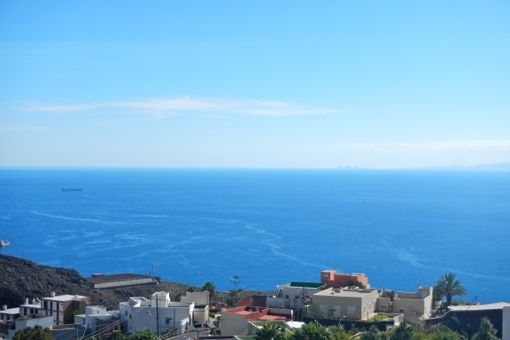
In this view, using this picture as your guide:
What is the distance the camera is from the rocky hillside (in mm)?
50875

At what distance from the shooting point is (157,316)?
33.7 meters

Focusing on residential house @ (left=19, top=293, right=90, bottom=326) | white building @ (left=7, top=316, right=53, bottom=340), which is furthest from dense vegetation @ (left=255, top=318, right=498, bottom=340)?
residential house @ (left=19, top=293, right=90, bottom=326)

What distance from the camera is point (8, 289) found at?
51406mm

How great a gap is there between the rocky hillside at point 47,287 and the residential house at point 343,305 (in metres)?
17.2

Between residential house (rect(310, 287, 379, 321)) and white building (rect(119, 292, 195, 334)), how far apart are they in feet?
19.9

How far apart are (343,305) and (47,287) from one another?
30.4 m

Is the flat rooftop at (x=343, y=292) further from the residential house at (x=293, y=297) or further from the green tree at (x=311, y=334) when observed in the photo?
the green tree at (x=311, y=334)

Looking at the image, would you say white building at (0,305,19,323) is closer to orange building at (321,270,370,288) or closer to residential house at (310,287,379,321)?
orange building at (321,270,370,288)

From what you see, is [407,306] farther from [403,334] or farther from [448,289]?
[403,334]

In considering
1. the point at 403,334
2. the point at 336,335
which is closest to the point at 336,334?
the point at 336,335

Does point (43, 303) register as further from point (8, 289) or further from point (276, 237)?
point (276, 237)

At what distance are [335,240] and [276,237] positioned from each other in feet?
31.6

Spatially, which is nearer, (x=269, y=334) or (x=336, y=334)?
(x=336, y=334)

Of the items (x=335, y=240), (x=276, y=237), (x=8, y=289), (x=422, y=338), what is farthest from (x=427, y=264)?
(x=422, y=338)
